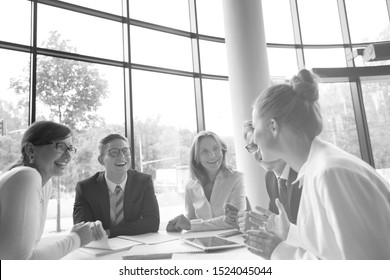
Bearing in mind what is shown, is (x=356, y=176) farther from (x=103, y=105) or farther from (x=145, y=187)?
(x=103, y=105)

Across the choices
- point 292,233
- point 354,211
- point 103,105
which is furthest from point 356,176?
point 103,105

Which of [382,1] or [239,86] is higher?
[382,1]

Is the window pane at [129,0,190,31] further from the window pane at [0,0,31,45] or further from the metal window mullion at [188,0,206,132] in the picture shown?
the window pane at [0,0,31,45]

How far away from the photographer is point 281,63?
137 centimetres

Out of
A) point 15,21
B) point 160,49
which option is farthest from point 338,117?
point 15,21

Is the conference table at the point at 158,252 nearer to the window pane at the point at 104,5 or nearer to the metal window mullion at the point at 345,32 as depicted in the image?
the metal window mullion at the point at 345,32

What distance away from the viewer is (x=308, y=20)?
1.76m

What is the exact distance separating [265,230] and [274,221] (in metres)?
0.05

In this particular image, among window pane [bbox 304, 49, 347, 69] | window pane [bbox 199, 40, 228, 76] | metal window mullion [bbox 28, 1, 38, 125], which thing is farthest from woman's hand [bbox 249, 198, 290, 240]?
window pane [bbox 199, 40, 228, 76]

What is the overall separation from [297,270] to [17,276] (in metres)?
0.98

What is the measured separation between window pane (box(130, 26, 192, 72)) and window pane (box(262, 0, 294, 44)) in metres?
1.58

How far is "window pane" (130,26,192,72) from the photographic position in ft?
11.7

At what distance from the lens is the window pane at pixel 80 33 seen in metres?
3.04

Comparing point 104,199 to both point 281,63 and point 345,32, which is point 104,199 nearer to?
point 281,63
